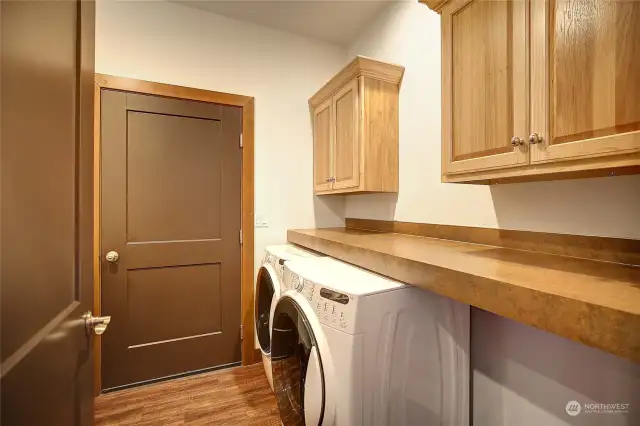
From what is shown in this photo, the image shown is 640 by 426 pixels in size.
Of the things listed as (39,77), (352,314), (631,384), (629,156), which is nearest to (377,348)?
(352,314)

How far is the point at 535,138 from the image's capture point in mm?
945

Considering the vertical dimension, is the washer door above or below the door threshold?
above

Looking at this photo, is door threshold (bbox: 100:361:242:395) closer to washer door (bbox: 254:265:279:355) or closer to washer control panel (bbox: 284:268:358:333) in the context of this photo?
washer door (bbox: 254:265:279:355)

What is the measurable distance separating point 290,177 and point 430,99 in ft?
4.12

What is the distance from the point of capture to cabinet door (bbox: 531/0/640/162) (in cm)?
75

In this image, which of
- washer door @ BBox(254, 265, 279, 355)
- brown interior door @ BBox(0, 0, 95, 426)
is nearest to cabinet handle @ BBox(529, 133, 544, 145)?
brown interior door @ BBox(0, 0, 95, 426)

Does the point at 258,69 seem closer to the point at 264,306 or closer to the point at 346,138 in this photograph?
the point at 346,138

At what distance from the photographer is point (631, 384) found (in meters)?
0.94

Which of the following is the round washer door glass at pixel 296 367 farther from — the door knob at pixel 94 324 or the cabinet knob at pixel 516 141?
the cabinet knob at pixel 516 141

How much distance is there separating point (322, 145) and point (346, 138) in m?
0.37

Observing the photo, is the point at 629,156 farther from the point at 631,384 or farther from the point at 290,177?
the point at 290,177

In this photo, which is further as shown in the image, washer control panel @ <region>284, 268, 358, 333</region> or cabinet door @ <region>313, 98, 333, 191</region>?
cabinet door @ <region>313, 98, 333, 191</region>

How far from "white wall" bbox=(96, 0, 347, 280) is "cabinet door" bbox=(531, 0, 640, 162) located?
1.88m

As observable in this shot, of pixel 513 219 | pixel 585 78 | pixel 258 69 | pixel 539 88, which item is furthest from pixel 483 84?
pixel 258 69
